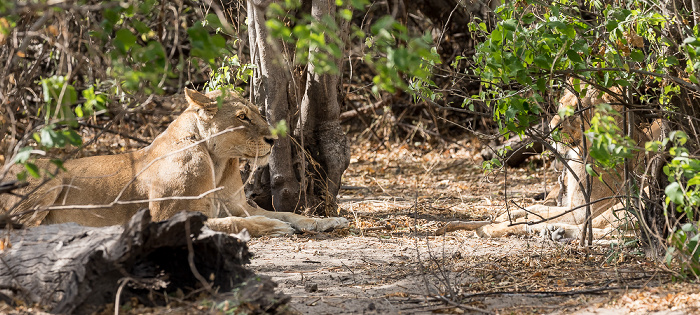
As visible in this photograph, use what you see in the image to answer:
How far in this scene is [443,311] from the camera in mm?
3674

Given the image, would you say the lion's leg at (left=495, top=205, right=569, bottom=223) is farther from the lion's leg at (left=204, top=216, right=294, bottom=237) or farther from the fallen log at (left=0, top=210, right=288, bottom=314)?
the fallen log at (left=0, top=210, right=288, bottom=314)

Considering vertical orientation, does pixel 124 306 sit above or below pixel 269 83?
below

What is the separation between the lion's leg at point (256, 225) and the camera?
5660 millimetres

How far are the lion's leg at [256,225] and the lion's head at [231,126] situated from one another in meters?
0.51

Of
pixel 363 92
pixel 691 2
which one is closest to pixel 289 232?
pixel 691 2

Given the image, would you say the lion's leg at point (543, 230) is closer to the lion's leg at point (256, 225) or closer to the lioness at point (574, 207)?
the lioness at point (574, 207)

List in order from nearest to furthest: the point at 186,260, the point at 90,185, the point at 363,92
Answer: the point at 186,260
the point at 90,185
the point at 363,92

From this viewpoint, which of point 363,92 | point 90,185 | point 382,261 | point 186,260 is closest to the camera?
point 186,260

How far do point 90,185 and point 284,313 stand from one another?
2870 mm

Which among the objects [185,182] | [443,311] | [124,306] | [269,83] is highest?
[269,83]

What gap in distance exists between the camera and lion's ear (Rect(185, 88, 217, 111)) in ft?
17.8

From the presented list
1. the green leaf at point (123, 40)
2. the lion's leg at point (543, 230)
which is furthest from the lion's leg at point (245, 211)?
the green leaf at point (123, 40)

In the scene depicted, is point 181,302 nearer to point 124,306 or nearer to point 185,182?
point 124,306

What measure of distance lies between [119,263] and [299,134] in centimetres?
368
